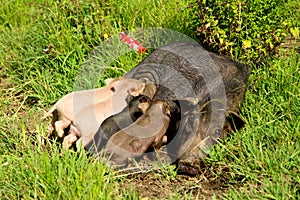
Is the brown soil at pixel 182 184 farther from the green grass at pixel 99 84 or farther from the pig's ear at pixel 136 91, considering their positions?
the pig's ear at pixel 136 91

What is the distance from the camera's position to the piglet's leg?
408 cm

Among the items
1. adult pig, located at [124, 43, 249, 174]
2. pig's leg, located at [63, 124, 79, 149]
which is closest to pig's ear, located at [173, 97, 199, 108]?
adult pig, located at [124, 43, 249, 174]

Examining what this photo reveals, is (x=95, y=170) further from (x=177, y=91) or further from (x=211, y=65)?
(x=211, y=65)

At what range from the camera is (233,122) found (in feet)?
13.8

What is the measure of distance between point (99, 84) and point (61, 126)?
3.27 ft

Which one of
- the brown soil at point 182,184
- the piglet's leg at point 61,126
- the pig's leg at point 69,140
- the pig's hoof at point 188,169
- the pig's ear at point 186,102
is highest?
the pig's ear at point 186,102

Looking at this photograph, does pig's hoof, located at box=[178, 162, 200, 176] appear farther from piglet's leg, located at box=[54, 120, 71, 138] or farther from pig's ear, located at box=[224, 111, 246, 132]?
piglet's leg, located at box=[54, 120, 71, 138]

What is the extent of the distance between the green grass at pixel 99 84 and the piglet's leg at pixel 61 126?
13 cm

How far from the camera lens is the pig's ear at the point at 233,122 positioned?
13.8 ft

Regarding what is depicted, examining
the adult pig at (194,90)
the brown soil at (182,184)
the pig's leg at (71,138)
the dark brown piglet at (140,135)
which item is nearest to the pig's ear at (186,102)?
the adult pig at (194,90)

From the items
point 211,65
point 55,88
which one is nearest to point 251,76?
point 211,65

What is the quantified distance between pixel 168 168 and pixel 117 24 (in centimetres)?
201

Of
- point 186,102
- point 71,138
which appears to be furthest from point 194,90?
point 71,138

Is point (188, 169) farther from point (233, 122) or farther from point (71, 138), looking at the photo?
point (71, 138)
